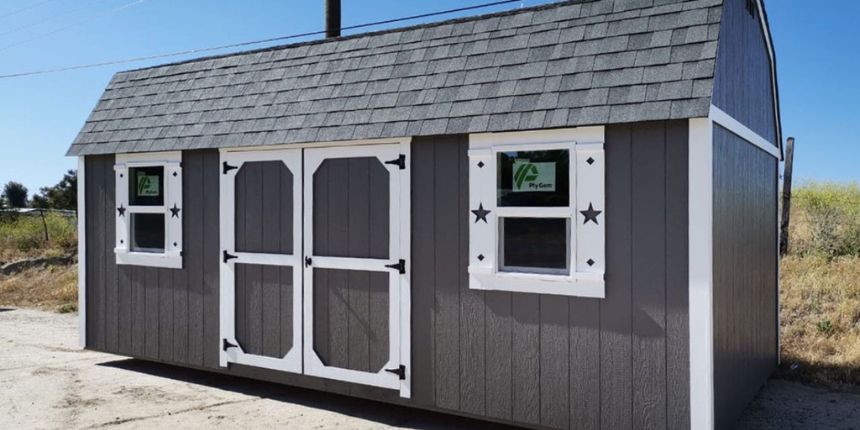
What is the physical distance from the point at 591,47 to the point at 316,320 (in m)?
2.94

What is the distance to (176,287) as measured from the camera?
6.39 meters

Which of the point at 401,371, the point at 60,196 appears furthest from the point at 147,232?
the point at 60,196

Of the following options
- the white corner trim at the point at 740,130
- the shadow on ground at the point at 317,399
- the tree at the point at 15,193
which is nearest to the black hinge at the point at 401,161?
the shadow on ground at the point at 317,399

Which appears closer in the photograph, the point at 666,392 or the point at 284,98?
the point at 666,392

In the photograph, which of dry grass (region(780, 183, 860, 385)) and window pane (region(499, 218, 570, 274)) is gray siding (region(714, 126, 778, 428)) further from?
window pane (region(499, 218, 570, 274))

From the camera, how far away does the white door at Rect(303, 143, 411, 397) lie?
511cm

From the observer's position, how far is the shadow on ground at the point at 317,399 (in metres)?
5.08

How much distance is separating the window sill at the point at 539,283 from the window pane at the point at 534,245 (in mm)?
82

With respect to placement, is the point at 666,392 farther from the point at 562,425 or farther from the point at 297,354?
the point at 297,354

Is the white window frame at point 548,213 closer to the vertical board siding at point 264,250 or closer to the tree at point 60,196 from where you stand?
the vertical board siding at point 264,250

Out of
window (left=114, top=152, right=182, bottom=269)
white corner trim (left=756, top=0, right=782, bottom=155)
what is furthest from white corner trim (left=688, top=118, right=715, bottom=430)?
window (left=114, top=152, right=182, bottom=269)

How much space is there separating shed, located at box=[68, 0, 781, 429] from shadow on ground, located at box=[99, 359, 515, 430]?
0.57 feet

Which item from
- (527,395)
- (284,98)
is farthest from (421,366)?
(284,98)

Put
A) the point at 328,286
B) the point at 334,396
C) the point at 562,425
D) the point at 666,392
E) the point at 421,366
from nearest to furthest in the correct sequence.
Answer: the point at 666,392
the point at 562,425
the point at 421,366
the point at 328,286
the point at 334,396
